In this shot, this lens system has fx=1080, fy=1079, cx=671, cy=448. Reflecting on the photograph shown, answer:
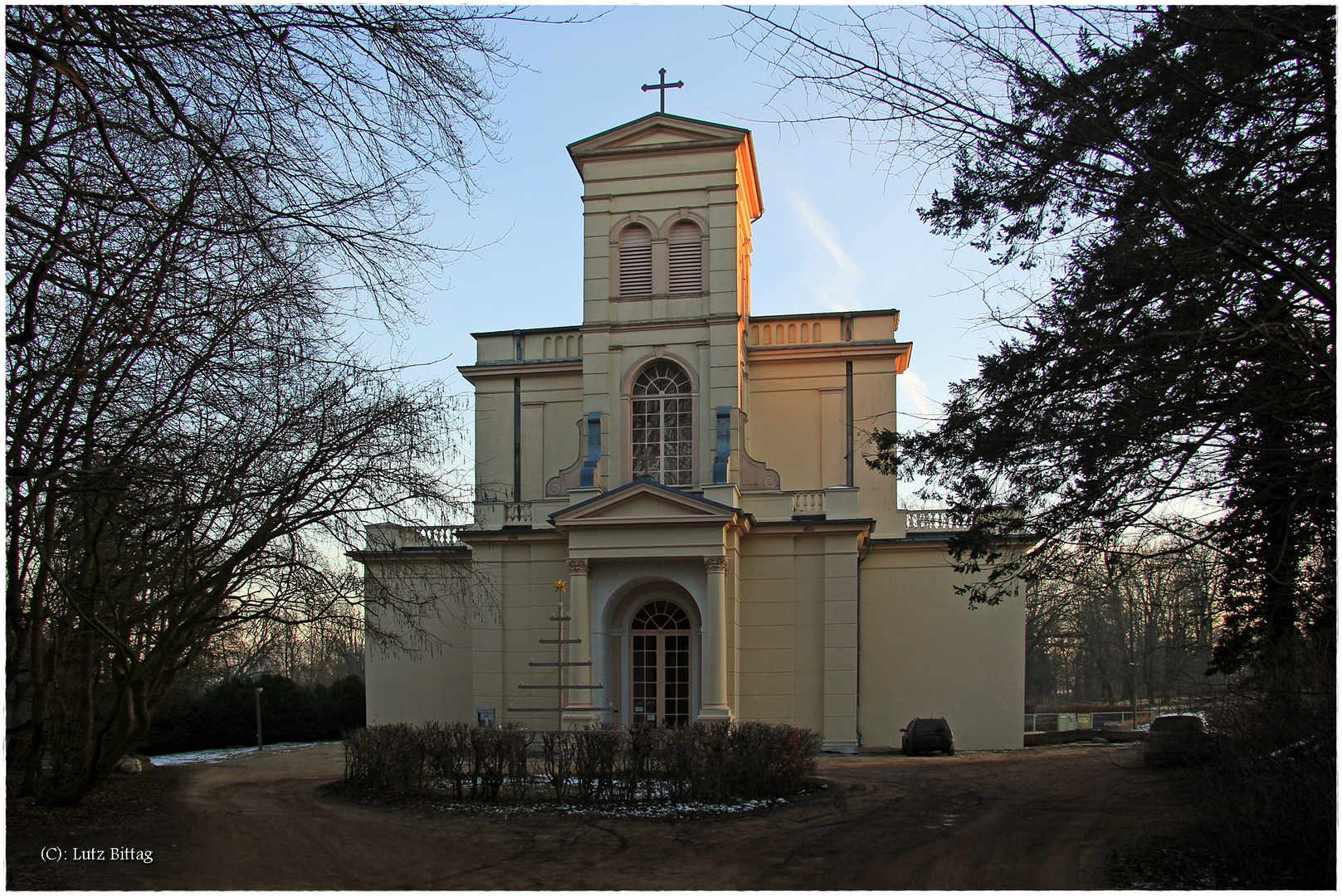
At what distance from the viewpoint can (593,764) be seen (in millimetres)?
14719

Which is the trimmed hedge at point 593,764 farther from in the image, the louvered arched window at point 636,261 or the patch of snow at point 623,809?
the louvered arched window at point 636,261

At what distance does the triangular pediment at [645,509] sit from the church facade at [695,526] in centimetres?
4

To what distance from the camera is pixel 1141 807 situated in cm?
1321

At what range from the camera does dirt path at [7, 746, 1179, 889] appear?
9.78m

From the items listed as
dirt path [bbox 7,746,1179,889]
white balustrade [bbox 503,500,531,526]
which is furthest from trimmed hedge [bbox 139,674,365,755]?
dirt path [bbox 7,746,1179,889]

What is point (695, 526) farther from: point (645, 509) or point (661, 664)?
point (661, 664)

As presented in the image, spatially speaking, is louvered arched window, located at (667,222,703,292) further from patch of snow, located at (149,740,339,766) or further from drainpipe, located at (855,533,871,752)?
patch of snow, located at (149,740,339,766)

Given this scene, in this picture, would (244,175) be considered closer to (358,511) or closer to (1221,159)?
(358,511)

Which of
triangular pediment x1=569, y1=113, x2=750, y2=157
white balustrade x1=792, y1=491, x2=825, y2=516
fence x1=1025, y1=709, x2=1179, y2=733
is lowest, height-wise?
fence x1=1025, y1=709, x2=1179, y2=733

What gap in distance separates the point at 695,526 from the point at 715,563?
34.9 inches

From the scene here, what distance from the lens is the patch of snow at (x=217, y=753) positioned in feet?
83.4

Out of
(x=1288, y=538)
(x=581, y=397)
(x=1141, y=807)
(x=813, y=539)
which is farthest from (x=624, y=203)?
(x=1288, y=538)

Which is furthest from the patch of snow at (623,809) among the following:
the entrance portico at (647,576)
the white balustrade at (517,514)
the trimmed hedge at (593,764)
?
the white balustrade at (517,514)

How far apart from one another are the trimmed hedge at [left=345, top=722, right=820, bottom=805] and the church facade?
7.12 metres
